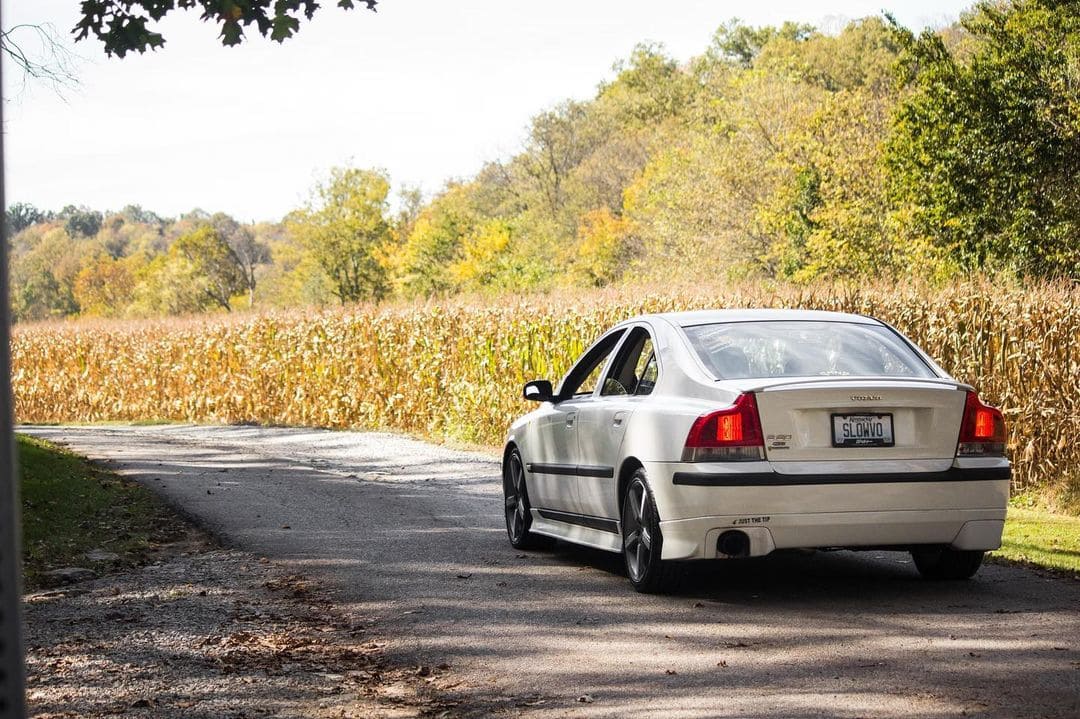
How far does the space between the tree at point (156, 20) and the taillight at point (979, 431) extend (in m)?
7.14

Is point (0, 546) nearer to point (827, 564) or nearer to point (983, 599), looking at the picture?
point (983, 599)

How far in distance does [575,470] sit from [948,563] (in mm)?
2506

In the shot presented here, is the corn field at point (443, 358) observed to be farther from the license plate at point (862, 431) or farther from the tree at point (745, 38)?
the tree at point (745, 38)

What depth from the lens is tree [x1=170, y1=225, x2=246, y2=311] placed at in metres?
88.6

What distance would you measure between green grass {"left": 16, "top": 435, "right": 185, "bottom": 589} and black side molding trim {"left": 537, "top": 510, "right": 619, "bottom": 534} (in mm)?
3239

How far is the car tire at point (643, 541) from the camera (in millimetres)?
8070

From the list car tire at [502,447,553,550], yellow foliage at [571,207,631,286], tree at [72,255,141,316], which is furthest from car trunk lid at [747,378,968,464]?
tree at [72,255,141,316]

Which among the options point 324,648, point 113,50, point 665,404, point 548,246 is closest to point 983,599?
point 665,404

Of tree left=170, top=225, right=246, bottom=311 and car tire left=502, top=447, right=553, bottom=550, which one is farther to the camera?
tree left=170, top=225, right=246, bottom=311

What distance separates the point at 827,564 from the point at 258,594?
3.90m

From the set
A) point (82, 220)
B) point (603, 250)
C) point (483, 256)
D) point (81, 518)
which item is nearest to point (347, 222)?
point (483, 256)

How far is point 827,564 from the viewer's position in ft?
31.6

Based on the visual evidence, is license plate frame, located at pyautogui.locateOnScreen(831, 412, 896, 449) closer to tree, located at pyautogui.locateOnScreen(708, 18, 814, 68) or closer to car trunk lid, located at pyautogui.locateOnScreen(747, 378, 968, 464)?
car trunk lid, located at pyautogui.locateOnScreen(747, 378, 968, 464)

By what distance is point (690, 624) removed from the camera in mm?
7352
